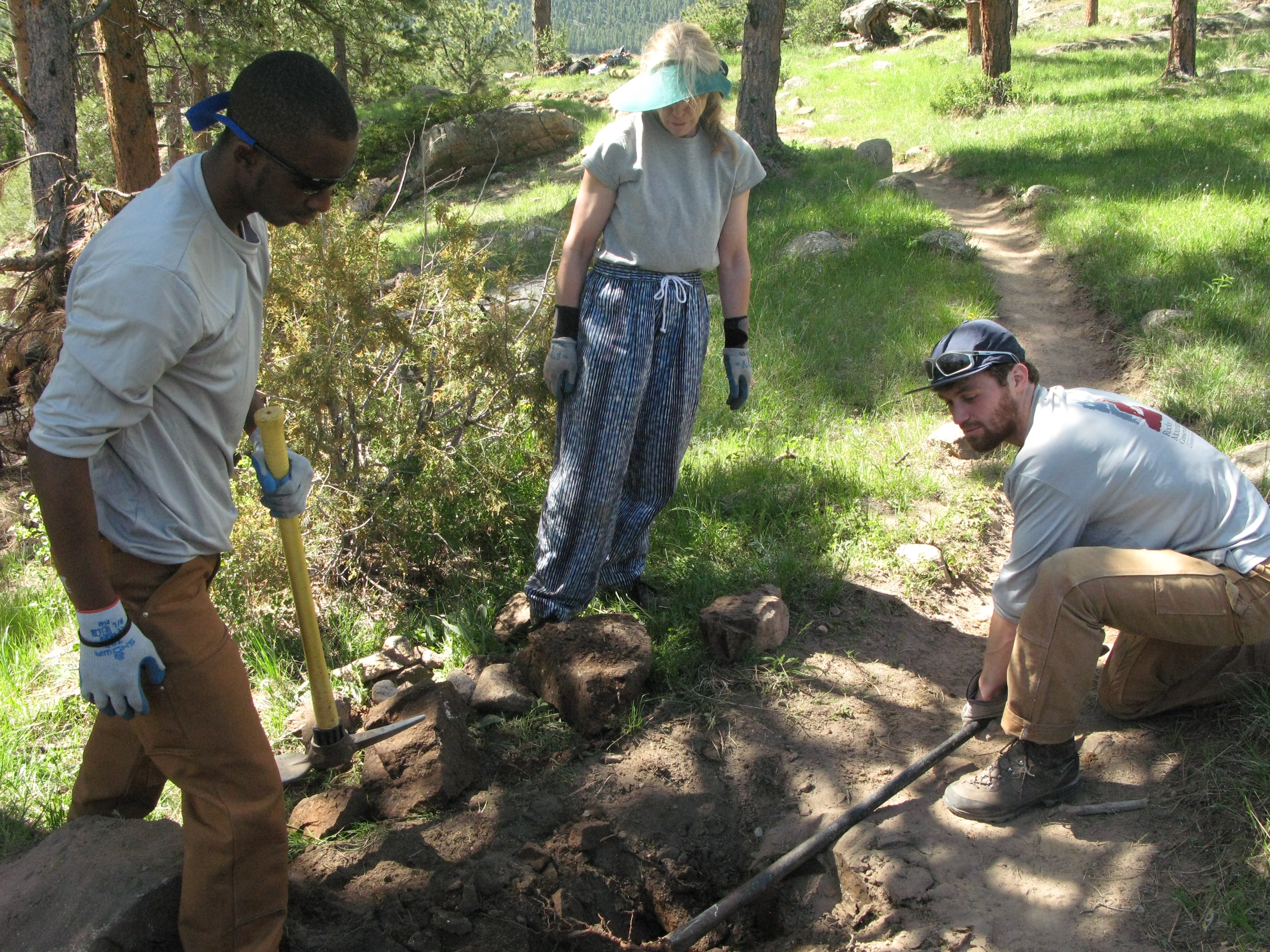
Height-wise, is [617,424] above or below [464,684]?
above

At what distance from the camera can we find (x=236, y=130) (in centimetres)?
197

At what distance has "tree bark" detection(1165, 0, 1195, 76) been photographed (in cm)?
1320

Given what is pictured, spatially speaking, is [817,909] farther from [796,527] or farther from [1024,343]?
[1024,343]

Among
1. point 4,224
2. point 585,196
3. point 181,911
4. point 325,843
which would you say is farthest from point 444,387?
point 4,224

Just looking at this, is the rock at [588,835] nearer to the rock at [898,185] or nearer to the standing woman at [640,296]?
the standing woman at [640,296]

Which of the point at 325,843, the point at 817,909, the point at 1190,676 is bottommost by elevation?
the point at 817,909

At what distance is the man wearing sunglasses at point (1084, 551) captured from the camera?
A: 8.54ft

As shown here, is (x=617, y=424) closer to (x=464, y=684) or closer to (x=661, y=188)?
(x=661, y=188)

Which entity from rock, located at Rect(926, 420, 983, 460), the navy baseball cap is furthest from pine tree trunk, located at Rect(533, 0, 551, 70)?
the navy baseball cap

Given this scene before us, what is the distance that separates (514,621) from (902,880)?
1.83 meters

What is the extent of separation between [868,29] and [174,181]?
80.2 ft

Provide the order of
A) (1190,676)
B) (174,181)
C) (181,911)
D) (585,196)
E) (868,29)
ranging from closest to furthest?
(174,181) < (181,911) < (1190,676) < (585,196) < (868,29)

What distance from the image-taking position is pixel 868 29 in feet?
75.8

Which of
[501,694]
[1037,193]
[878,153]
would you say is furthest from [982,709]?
[878,153]
